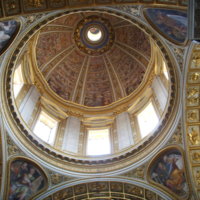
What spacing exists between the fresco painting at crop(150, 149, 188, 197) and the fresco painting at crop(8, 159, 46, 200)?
19.0 ft

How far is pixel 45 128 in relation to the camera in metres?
18.5

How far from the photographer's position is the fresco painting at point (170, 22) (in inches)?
402

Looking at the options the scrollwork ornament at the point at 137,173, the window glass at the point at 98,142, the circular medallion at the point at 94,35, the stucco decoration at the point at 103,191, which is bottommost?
the stucco decoration at the point at 103,191

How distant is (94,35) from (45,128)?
37.7ft

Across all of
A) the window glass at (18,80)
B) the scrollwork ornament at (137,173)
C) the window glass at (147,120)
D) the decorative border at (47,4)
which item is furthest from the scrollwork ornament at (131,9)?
the window glass at (18,80)

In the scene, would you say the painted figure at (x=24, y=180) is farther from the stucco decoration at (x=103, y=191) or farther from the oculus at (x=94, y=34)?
the oculus at (x=94, y=34)

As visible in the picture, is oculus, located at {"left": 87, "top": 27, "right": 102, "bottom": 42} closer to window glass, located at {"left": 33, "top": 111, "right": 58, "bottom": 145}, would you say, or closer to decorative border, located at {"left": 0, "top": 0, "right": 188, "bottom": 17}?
window glass, located at {"left": 33, "top": 111, "right": 58, "bottom": 145}

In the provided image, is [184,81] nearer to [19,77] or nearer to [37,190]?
[37,190]

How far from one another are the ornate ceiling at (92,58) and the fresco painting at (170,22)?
32.4ft

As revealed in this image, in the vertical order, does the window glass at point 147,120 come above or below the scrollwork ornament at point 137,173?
above

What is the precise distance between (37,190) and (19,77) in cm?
766

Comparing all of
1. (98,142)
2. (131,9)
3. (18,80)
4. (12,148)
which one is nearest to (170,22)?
(131,9)

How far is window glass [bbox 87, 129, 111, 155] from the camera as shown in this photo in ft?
56.8

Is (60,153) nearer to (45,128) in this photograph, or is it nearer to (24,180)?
(24,180)
